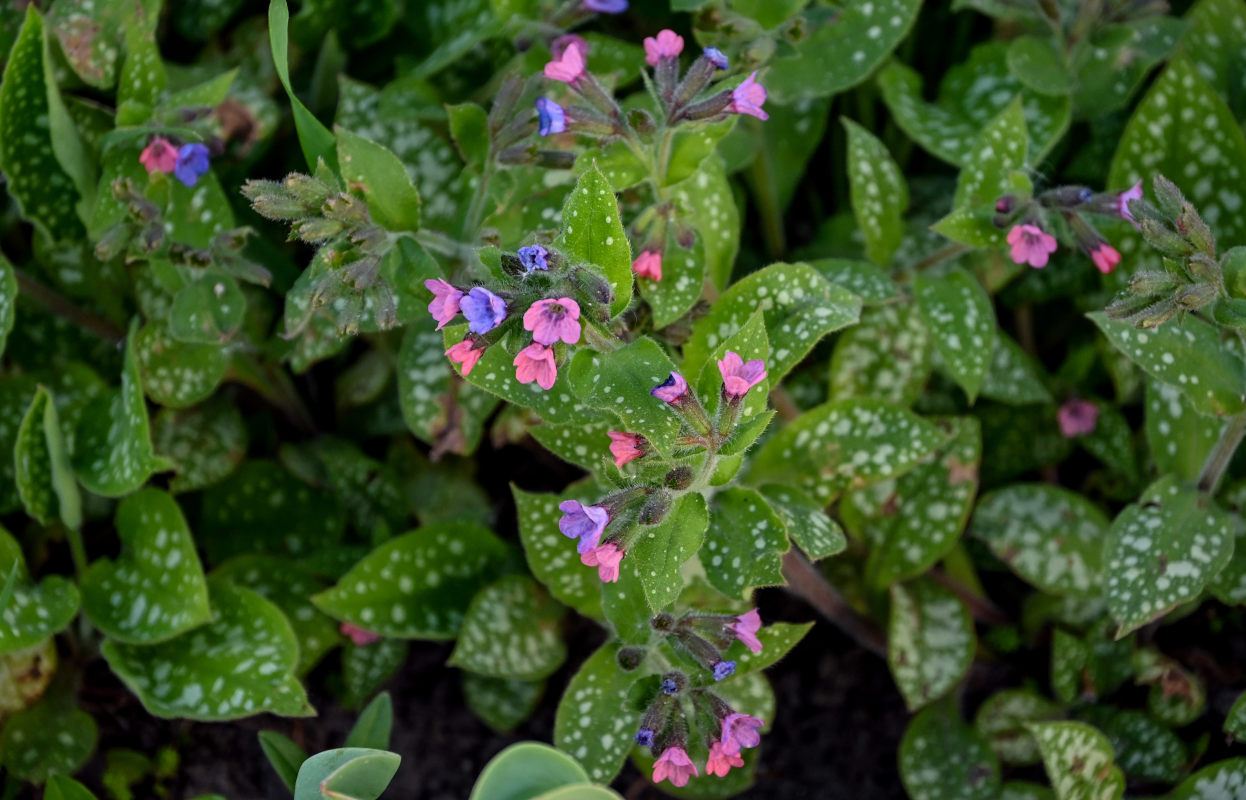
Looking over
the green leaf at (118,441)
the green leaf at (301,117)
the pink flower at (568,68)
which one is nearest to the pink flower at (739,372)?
the pink flower at (568,68)

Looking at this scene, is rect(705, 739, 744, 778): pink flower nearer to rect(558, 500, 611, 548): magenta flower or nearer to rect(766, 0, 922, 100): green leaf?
rect(558, 500, 611, 548): magenta flower

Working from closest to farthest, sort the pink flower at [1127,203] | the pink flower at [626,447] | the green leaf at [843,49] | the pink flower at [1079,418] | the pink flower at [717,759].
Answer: the pink flower at [626,447]
the pink flower at [717,759]
the pink flower at [1127,203]
the green leaf at [843,49]
the pink flower at [1079,418]

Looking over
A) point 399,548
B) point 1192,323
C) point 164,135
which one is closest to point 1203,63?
point 1192,323

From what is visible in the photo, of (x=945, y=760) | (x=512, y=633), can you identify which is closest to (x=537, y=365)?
(x=512, y=633)

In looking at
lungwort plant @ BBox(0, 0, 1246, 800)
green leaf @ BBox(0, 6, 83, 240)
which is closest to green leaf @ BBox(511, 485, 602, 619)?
lungwort plant @ BBox(0, 0, 1246, 800)

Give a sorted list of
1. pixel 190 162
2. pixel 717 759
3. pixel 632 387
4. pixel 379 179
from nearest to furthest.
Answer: pixel 632 387
pixel 717 759
pixel 379 179
pixel 190 162

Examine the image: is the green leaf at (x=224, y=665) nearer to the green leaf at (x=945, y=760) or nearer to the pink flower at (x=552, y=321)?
the pink flower at (x=552, y=321)

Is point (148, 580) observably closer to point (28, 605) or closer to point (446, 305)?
point (28, 605)
